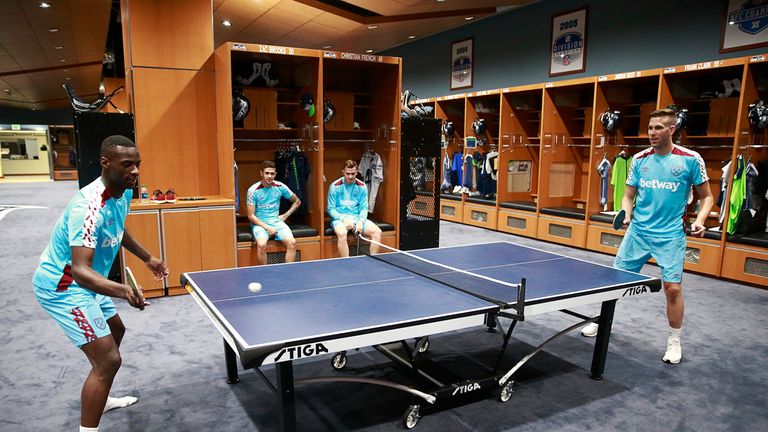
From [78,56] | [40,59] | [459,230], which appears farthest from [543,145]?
[40,59]

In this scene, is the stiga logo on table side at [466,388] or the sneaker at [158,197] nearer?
the stiga logo on table side at [466,388]

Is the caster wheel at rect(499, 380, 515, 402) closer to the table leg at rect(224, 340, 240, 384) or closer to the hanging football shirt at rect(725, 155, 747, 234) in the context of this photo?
the table leg at rect(224, 340, 240, 384)

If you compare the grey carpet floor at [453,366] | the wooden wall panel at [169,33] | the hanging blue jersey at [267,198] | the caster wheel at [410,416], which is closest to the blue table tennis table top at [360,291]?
the caster wheel at [410,416]

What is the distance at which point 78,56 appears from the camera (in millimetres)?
13211

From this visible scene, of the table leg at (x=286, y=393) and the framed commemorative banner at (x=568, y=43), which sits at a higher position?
the framed commemorative banner at (x=568, y=43)

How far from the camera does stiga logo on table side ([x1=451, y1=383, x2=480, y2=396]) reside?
2.64 metres

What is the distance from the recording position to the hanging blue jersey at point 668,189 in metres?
3.35

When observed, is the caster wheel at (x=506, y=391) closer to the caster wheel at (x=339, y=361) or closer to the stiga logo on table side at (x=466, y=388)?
the stiga logo on table side at (x=466, y=388)

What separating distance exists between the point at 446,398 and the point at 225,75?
12.7 feet

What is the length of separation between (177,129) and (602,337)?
4.55 metres

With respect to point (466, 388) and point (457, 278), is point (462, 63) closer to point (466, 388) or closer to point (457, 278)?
point (457, 278)

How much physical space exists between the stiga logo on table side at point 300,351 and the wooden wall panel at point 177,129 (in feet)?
13.5

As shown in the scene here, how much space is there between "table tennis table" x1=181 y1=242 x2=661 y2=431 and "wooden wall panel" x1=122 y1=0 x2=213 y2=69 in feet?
10.9

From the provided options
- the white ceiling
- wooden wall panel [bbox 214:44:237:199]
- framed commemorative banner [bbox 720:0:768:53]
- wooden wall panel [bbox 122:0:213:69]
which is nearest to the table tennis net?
wooden wall panel [bbox 214:44:237:199]
